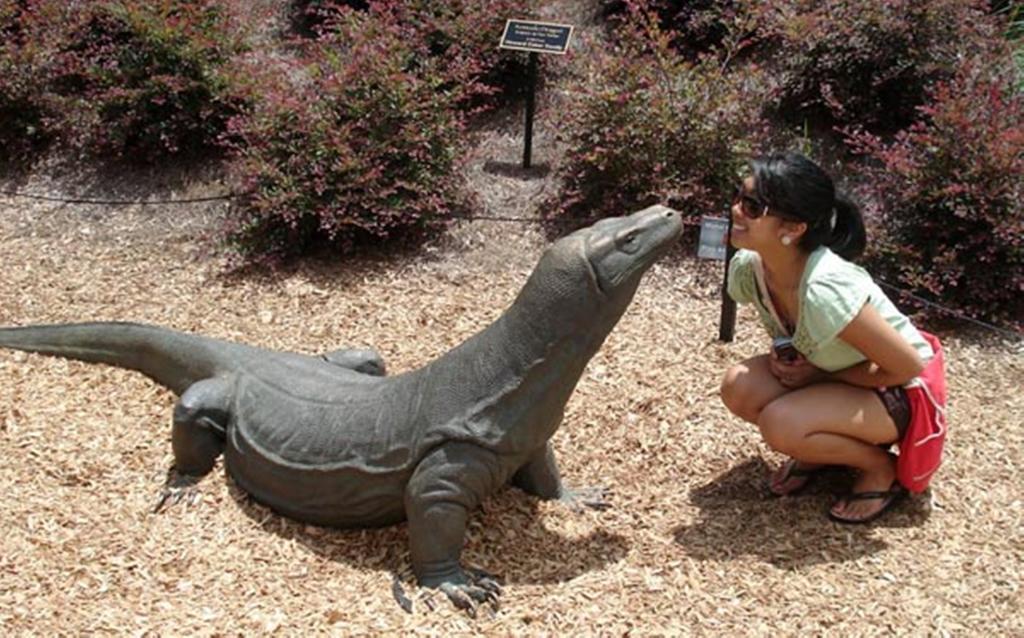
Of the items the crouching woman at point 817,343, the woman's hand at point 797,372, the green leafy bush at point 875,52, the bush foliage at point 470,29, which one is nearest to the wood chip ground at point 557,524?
the crouching woman at point 817,343

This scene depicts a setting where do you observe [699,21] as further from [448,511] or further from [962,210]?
[448,511]

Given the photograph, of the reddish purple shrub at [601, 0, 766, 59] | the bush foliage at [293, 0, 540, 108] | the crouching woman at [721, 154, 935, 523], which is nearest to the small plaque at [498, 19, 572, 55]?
the bush foliage at [293, 0, 540, 108]

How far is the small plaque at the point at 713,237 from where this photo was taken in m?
4.65

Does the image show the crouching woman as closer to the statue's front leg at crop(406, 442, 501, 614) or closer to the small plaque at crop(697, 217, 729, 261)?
the small plaque at crop(697, 217, 729, 261)

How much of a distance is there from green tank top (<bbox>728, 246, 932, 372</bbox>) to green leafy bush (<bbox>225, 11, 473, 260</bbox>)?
291 cm

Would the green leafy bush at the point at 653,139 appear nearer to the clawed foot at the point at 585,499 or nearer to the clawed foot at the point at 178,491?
the clawed foot at the point at 585,499

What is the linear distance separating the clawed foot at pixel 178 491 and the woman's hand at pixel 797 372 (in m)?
2.36

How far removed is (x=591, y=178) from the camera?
21.6ft

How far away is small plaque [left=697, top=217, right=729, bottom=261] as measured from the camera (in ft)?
15.3

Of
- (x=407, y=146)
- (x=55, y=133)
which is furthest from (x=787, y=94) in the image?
(x=55, y=133)

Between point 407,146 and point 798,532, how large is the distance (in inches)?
142

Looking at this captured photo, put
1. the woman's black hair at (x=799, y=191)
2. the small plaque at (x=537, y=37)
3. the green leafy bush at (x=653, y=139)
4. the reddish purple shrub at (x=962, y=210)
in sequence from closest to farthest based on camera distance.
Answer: the woman's black hair at (x=799, y=191), the reddish purple shrub at (x=962, y=210), the green leafy bush at (x=653, y=139), the small plaque at (x=537, y=37)

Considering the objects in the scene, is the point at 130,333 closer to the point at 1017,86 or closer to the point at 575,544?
the point at 575,544

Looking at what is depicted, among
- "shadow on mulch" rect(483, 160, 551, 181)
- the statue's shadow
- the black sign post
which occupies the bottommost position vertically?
the statue's shadow
